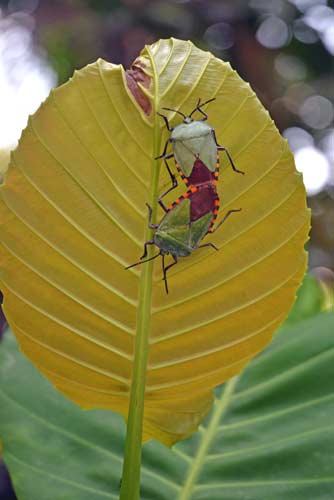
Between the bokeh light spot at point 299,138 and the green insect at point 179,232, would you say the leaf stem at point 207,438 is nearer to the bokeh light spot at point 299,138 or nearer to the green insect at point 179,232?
the green insect at point 179,232

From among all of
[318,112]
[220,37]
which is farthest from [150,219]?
[318,112]

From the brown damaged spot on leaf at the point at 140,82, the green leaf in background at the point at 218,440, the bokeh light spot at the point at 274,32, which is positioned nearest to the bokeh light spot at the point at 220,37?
the bokeh light spot at the point at 274,32

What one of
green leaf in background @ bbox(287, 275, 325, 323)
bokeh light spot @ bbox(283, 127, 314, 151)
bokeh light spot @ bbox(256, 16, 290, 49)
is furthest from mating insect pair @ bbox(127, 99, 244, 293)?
bokeh light spot @ bbox(283, 127, 314, 151)

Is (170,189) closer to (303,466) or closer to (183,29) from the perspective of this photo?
(303,466)

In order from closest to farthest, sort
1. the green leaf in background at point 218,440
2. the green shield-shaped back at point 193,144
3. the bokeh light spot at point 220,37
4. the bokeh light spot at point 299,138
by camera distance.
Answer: the green shield-shaped back at point 193,144
the green leaf in background at point 218,440
the bokeh light spot at point 220,37
the bokeh light spot at point 299,138

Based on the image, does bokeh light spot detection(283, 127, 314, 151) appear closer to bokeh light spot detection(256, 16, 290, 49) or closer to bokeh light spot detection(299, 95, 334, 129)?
bokeh light spot detection(299, 95, 334, 129)

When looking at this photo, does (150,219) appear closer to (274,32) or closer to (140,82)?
(140,82)
